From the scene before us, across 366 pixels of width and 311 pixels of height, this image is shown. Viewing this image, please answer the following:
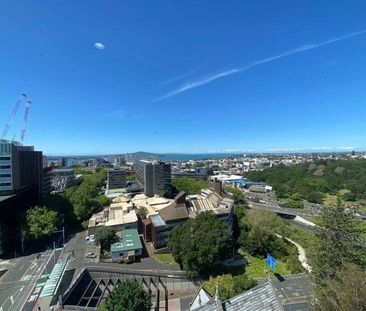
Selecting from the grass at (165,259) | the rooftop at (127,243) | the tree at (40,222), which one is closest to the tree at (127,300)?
the grass at (165,259)

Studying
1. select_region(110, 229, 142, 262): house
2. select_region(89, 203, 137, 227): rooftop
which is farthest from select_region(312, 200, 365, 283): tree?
select_region(89, 203, 137, 227): rooftop

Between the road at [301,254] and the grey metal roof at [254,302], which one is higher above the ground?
the grey metal roof at [254,302]

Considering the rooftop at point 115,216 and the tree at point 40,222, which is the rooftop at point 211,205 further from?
the tree at point 40,222

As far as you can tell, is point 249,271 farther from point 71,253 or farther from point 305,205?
point 305,205

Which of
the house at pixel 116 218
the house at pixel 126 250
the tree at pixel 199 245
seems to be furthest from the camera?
the house at pixel 116 218

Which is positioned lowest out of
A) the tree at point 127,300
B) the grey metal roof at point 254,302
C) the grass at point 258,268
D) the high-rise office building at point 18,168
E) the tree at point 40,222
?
the grass at point 258,268

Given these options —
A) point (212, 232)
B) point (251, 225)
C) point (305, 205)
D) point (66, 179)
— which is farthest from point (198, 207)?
point (66, 179)

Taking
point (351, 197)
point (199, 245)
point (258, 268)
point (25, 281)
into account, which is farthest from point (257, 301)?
point (351, 197)

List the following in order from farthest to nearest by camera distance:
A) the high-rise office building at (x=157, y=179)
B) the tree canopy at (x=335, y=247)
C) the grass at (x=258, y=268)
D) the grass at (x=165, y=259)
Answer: the high-rise office building at (x=157, y=179) → the grass at (x=165, y=259) → the grass at (x=258, y=268) → the tree canopy at (x=335, y=247)
